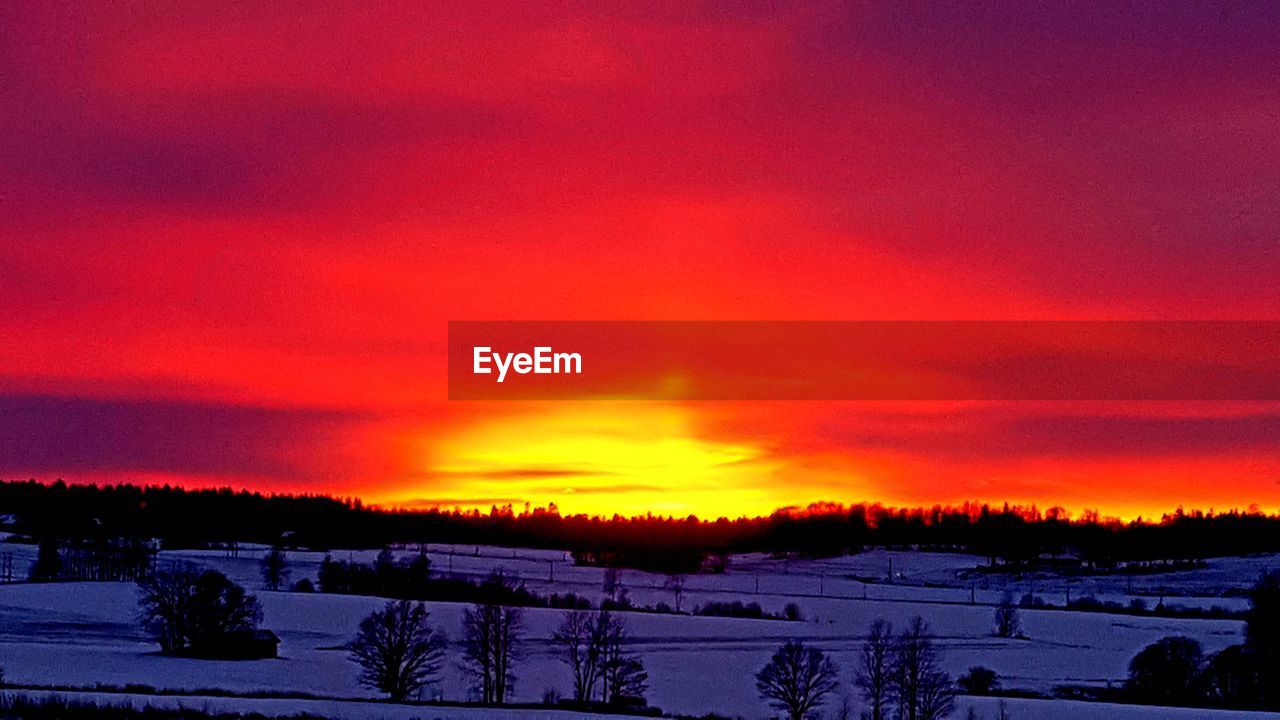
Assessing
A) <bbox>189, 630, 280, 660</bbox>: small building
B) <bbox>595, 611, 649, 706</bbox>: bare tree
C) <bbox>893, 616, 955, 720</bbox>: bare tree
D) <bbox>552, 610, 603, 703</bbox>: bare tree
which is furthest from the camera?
<bbox>189, 630, 280, 660</bbox>: small building

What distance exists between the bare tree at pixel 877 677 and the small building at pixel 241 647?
98.0ft

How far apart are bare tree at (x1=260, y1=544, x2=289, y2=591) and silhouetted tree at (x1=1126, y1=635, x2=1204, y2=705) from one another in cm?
6990

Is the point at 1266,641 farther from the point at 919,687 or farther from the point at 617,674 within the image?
the point at 617,674

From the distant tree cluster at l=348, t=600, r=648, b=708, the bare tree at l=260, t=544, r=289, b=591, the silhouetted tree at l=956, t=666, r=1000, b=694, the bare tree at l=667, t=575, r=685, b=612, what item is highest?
the bare tree at l=260, t=544, r=289, b=591

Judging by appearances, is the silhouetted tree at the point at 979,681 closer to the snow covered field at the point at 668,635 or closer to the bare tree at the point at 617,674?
the snow covered field at the point at 668,635

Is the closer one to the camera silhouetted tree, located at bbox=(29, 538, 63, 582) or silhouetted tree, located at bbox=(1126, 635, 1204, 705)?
silhouetted tree, located at bbox=(1126, 635, 1204, 705)

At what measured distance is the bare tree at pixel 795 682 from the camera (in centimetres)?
6838

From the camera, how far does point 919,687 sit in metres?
69.6

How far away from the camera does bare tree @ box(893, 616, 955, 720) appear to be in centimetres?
6656

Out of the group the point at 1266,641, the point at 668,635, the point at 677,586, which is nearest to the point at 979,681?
the point at 1266,641

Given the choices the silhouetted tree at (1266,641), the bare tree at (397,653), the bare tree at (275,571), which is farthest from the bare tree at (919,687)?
the bare tree at (275,571)

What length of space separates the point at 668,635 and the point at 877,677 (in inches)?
1000

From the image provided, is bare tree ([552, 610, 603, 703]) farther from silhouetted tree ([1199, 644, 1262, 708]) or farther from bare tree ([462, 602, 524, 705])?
silhouetted tree ([1199, 644, 1262, 708])

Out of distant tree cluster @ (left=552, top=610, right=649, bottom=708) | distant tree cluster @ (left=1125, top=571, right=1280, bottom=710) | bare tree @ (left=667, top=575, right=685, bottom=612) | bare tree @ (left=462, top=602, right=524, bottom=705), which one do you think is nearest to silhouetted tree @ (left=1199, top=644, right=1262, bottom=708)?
distant tree cluster @ (left=1125, top=571, right=1280, bottom=710)
